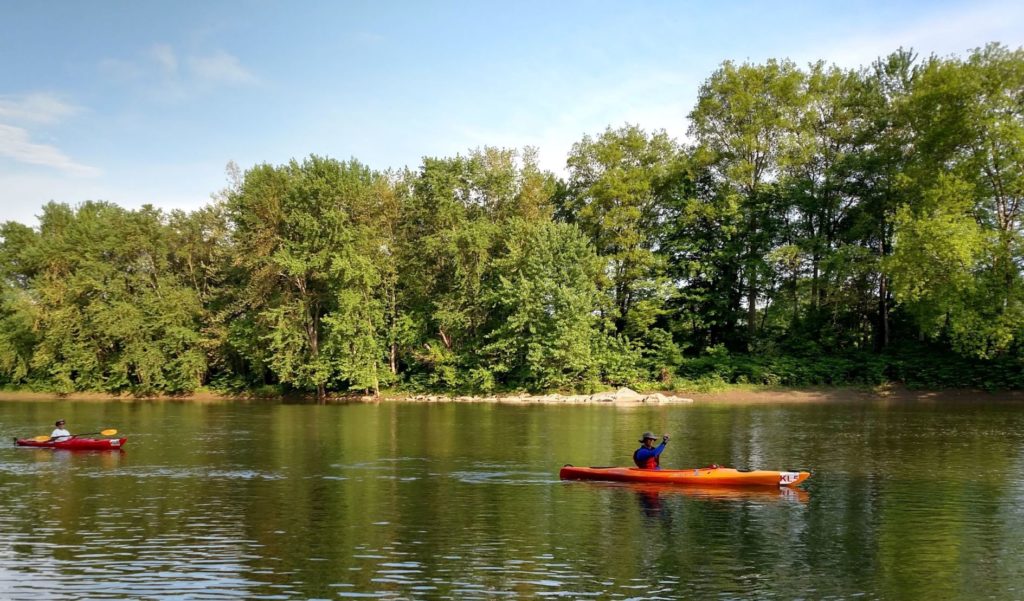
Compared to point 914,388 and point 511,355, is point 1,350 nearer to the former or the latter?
point 511,355

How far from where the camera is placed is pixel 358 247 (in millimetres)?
57750

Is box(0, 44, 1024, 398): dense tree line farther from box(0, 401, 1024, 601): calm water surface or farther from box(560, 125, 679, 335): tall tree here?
box(0, 401, 1024, 601): calm water surface

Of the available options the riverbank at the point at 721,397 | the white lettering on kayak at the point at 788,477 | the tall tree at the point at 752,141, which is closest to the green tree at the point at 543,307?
the riverbank at the point at 721,397

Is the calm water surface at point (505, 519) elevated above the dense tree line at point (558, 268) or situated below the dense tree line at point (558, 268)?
below

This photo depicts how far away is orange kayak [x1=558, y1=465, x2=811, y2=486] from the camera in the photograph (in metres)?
20.7

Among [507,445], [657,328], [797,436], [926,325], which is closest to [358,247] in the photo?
[657,328]

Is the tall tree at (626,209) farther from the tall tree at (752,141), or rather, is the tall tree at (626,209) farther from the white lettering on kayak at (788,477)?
the white lettering on kayak at (788,477)

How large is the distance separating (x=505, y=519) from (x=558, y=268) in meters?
40.2

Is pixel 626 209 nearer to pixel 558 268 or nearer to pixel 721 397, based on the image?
pixel 558 268

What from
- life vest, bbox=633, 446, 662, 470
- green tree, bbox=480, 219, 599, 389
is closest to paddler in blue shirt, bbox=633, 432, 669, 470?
life vest, bbox=633, 446, 662, 470

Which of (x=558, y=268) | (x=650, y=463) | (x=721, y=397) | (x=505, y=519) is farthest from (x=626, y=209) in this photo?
(x=505, y=519)

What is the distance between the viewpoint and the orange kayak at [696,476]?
68.0 feet

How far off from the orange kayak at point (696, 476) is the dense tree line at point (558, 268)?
32.0m

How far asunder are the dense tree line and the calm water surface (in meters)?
22.4
